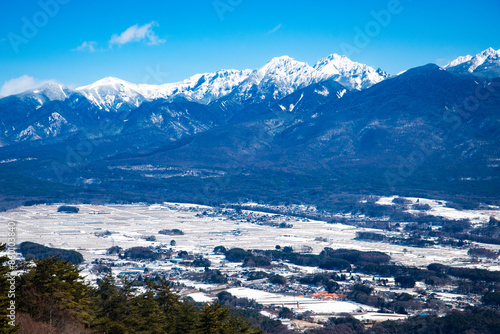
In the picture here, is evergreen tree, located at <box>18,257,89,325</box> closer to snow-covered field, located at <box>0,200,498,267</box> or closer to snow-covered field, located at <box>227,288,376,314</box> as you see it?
snow-covered field, located at <box>227,288,376,314</box>

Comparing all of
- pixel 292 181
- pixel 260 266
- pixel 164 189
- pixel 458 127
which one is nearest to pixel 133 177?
pixel 164 189

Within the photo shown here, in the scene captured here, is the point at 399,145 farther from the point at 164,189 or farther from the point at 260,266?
the point at 260,266

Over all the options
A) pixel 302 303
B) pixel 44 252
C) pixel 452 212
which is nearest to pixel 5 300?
pixel 302 303

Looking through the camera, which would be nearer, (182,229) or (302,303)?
(302,303)

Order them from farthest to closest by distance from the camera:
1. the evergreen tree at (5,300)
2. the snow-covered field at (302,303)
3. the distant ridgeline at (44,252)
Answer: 1. the distant ridgeline at (44,252)
2. the snow-covered field at (302,303)
3. the evergreen tree at (5,300)

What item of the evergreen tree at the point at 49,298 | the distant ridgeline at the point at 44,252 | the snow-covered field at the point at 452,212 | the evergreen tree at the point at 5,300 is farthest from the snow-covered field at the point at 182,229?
the evergreen tree at the point at 5,300

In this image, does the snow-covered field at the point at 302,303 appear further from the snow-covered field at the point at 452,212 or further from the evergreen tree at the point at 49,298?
the snow-covered field at the point at 452,212

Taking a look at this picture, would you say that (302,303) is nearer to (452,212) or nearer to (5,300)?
(5,300)
